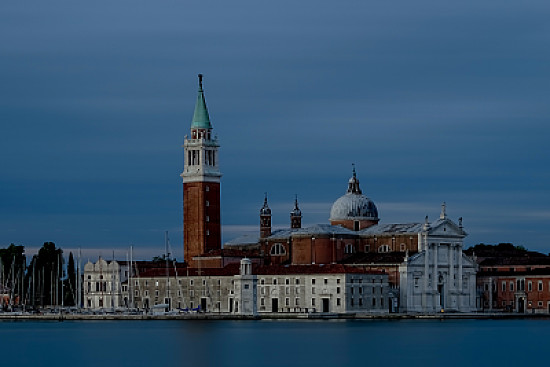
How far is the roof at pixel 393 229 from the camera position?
89.9m

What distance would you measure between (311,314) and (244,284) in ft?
14.1

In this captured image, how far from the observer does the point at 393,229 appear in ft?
299

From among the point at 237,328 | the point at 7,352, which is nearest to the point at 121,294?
the point at 237,328

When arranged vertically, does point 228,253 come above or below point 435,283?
above

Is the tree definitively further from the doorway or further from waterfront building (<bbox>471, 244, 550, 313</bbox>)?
waterfront building (<bbox>471, 244, 550, 313</bbox>)

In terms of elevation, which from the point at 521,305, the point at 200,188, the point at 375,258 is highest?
the point at 200,188

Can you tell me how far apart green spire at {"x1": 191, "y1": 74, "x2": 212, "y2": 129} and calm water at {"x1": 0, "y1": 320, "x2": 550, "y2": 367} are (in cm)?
1559

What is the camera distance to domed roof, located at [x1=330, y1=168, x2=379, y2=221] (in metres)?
94.0

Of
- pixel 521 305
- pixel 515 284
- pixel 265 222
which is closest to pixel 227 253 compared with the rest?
pixel 265 222

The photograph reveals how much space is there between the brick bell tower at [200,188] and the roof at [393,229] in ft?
32.0

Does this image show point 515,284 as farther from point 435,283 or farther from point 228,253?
point 228,253

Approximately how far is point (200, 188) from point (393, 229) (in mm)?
12728

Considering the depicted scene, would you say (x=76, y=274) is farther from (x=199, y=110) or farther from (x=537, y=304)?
(x=537, y=304)

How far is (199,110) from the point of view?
92.7 metres
